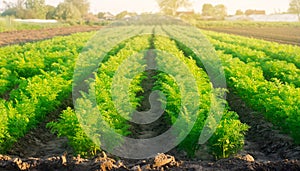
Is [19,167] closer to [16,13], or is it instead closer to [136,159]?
[136,159]

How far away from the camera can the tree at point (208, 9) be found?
10881 centimetres

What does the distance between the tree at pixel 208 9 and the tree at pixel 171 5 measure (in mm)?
16405

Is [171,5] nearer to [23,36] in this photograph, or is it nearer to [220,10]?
[220,10]

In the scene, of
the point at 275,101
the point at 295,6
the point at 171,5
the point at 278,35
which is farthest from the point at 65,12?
the point at 275,101

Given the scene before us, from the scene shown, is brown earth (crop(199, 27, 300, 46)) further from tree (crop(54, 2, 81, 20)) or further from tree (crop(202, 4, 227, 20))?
tree (crop(202, 4, 227, 20))

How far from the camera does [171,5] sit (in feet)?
306

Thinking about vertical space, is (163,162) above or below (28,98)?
below

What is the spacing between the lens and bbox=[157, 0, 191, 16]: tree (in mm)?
92688

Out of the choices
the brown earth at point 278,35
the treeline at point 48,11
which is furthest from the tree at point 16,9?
the brown earth at point 278,35

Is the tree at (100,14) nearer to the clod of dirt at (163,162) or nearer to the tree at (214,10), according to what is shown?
the tree at (214,10)

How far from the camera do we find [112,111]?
7.71m

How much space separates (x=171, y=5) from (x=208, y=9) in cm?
2078

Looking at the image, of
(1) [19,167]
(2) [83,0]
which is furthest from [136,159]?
(2) [83,0]

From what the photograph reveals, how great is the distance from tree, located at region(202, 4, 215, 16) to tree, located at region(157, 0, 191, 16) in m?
16.4
